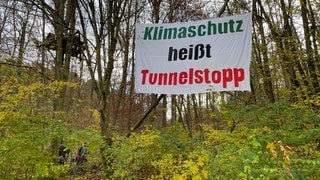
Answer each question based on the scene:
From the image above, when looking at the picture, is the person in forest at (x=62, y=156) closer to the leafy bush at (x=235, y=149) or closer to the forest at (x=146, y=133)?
the forest at (x=146, y=133)

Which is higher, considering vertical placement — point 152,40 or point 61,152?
point 152,40

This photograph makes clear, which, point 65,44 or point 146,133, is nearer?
point 146,133

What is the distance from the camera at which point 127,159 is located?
5406 millimetres

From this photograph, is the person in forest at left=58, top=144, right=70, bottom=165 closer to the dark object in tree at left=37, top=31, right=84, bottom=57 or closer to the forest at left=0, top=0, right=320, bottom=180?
the forest at left=0, top=0, right=320, bottom=180

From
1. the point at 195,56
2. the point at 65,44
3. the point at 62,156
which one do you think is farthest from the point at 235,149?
the point at 65,44

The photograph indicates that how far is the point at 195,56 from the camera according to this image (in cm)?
625

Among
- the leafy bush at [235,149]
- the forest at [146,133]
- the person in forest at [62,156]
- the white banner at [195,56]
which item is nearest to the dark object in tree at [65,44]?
the forest at [146,133]

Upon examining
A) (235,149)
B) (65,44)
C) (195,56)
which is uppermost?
(65,44)

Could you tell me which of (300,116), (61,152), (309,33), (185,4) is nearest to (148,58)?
(61,152)

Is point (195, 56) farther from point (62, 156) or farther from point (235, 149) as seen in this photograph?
point (62, 156)

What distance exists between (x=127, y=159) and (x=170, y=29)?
2.87 metres

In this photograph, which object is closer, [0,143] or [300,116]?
[0,143]

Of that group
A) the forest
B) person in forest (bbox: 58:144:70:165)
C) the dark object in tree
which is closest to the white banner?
→ the forest

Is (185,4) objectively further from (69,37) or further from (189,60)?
(189,60)
